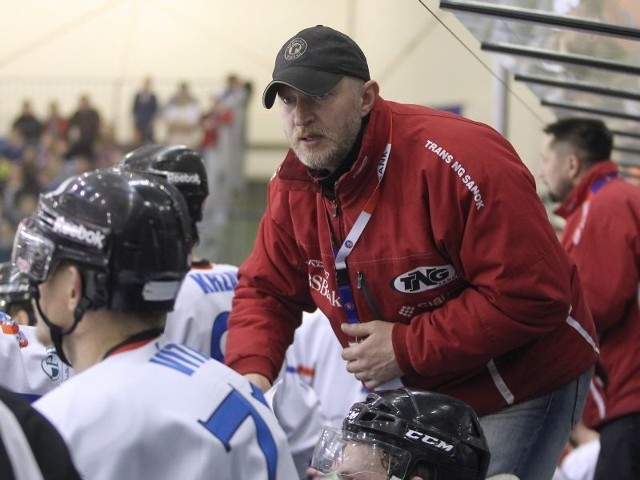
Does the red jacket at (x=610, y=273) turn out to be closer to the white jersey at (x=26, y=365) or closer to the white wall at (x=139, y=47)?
the white jersey at (x=26, y=365)

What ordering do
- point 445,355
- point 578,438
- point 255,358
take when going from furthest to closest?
1. point 578,438
2. point 255,358
3. point 445,355

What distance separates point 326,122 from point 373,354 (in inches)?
25.2

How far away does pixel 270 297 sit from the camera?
3.59 metres

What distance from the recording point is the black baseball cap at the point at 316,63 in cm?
308

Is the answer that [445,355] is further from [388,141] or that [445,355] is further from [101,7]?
[101,7]

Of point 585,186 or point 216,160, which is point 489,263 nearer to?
point 585,186

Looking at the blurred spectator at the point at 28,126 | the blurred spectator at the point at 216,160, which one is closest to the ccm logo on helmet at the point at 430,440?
the blurred spectator at the point at 216,160

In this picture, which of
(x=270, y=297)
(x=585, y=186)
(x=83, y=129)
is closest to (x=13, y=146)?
(x=83, y=129)

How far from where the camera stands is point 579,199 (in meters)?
5.05

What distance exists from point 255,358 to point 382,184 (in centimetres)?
66

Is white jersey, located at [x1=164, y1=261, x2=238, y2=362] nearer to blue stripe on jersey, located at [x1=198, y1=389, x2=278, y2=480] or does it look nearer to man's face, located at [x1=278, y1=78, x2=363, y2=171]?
man's face, located at [x1=278, y1=78, x2=363, y2=171]

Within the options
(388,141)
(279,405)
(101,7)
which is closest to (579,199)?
(279,405)

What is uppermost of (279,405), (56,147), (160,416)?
(160,416)

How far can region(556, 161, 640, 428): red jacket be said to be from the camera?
4.67 meters
